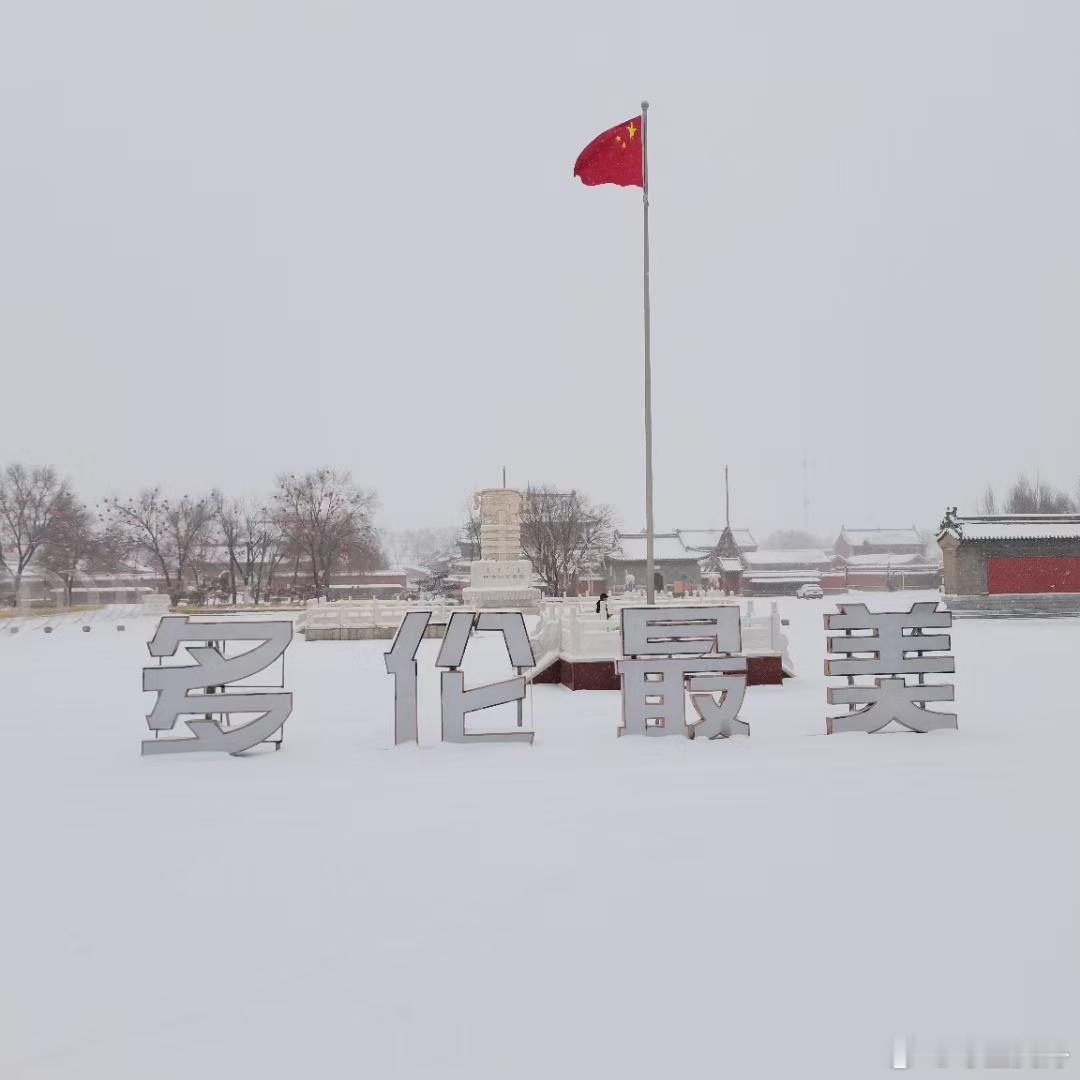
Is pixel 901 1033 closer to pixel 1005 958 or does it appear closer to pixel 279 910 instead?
pixel 1005 958

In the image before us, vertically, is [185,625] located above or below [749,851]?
above

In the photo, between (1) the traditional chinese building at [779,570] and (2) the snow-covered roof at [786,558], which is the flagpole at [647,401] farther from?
(2) the snow-covered roof at [786,558]

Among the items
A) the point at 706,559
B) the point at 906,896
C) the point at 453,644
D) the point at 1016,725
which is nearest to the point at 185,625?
the point at 453,644

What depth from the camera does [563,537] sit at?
221 feet

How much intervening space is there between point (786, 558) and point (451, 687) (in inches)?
3170

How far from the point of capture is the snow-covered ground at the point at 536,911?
153 inches

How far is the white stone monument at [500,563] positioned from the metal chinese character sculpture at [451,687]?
26729mm

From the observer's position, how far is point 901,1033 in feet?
12.8

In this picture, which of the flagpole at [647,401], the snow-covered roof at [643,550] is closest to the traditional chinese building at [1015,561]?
the flagpole at [647,401]

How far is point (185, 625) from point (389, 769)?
3042 mm

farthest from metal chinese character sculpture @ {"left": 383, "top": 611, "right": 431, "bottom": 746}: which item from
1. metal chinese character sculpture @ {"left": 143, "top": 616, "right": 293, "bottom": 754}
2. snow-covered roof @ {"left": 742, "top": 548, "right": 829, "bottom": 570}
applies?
snow-covered roof @ {"left": 742, "top": 548, "right": 829, "bottom": 570}

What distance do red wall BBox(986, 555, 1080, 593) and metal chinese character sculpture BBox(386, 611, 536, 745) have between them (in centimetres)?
3538

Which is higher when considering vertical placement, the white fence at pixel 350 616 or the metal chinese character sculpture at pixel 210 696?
the metal chinese character sculpture at pixel 210 696

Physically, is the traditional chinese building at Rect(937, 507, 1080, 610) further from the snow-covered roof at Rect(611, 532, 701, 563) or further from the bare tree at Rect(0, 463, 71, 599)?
the bare tree at Rect(0, 463, 71, 599)
